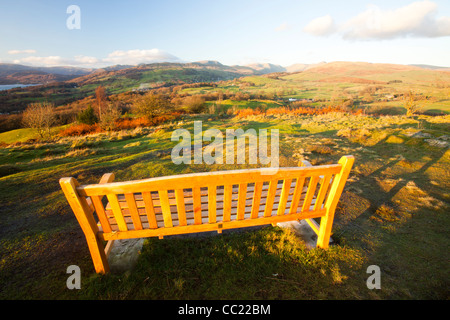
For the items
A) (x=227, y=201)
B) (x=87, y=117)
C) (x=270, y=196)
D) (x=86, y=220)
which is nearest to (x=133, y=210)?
(x=86, y=220)

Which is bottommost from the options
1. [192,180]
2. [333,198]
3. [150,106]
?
[333,198]

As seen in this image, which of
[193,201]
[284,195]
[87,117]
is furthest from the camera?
[87,117]

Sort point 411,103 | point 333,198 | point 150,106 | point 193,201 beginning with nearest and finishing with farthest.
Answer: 1. point 193,201
2. point 333,198
3. point 411,103
4. point 150,106

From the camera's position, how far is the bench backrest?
2.18 metres

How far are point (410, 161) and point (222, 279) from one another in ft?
28.1

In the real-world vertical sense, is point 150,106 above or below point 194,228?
above

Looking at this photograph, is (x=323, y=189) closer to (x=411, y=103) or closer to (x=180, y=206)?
(x=180, y=206)

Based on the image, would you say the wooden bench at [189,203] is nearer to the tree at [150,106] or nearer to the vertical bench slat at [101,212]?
the vertical bench slat at [101,212]

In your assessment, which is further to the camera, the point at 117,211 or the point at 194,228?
the point at 194,228

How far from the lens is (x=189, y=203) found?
9.50 ft

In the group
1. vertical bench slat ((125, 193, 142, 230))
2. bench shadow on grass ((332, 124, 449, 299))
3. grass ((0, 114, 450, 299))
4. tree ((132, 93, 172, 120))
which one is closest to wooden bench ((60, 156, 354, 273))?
vertical bench slat ((125, 193, 142, 230))

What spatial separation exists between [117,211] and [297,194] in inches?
95.3

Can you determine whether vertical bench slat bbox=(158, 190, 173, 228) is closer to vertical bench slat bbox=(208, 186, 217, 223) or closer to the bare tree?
vertical bench slat bbox=(208, 186, 217, 223)
